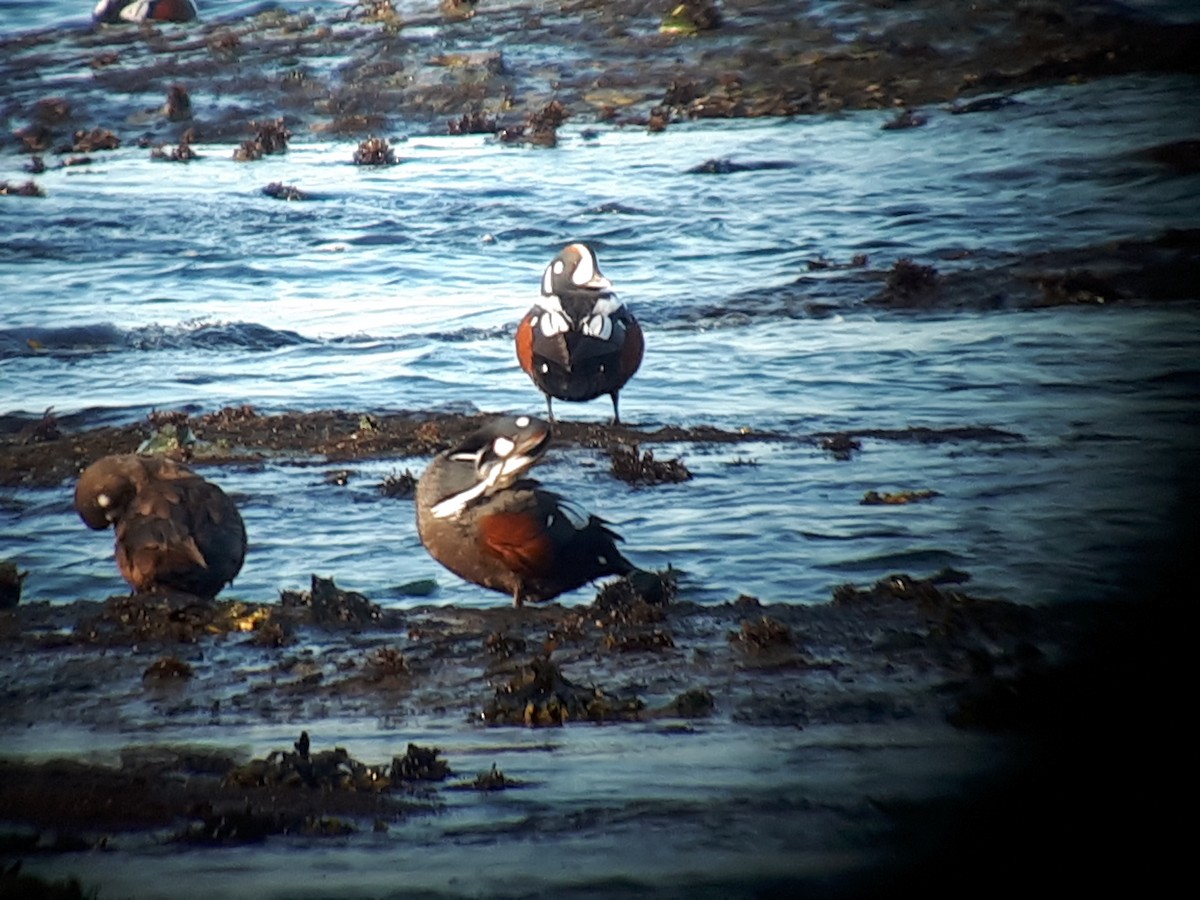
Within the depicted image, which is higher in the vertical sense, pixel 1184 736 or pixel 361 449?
pixel 1184 736

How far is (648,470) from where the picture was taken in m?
8.63

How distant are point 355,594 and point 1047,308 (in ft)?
25.8

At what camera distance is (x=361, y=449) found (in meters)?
9.45

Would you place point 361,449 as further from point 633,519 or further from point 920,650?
point 920,650

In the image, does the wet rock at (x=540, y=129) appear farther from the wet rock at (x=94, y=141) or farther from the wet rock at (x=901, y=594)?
the wet rock at (x=901, y=594)

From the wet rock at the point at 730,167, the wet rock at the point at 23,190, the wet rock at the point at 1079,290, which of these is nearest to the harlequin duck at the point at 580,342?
the wet rock at the point at 1079,290

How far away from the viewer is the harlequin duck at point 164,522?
6.53m

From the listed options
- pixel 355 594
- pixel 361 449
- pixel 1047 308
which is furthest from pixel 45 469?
→ pixel 1047 308

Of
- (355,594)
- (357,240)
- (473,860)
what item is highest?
(473,860)

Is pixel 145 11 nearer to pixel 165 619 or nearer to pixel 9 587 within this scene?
pixel 9 587

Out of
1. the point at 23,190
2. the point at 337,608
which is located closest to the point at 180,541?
the point at 337,608

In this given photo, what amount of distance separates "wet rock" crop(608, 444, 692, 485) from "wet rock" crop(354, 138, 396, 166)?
471 inches

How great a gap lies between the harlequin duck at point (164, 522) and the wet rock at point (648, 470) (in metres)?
2.60

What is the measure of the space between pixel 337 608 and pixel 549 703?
1.45 metres
